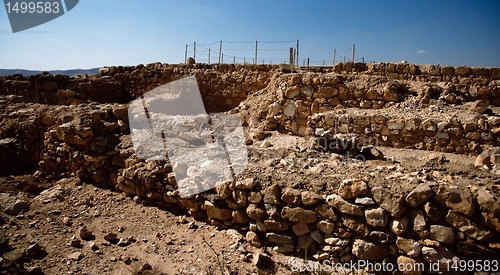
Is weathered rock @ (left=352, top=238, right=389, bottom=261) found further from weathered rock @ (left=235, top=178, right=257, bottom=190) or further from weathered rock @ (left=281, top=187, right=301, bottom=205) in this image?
weathered rock @ (left=235, top=178, right=257, bottom=190)

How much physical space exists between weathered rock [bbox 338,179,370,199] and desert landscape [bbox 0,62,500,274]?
0.03ft

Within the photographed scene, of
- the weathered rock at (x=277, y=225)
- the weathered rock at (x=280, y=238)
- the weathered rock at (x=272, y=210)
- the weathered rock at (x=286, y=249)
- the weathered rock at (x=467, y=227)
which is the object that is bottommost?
the weathered rock at (x=286, y=249)

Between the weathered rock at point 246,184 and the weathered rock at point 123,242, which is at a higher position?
the weathered rock at point 246,184

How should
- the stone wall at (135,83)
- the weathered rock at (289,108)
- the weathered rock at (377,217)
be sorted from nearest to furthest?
the weathered rock at (377,217) → the weathered rock at (289,108) → the stone wall at (135,83)

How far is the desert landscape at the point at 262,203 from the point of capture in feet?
9.19

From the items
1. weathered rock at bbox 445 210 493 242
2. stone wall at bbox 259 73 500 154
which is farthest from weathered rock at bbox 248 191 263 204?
stone wall at bbox 259 73 500 154

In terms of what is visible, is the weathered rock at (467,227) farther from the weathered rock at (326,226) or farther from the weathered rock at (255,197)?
the weathered rock at (255,197)

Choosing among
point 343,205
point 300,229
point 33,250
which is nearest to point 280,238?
point 300,229

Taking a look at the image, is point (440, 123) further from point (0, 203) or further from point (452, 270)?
point (0, 203)

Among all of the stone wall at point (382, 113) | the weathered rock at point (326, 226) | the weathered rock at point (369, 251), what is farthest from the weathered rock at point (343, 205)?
the stone wall at point (382, 113)

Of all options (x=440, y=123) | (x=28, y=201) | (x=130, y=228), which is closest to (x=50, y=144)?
(x=28, y=201)

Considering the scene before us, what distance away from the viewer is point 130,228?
12.9 feet

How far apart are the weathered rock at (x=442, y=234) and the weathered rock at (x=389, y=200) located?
30 cm

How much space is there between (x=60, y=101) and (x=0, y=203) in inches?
322
